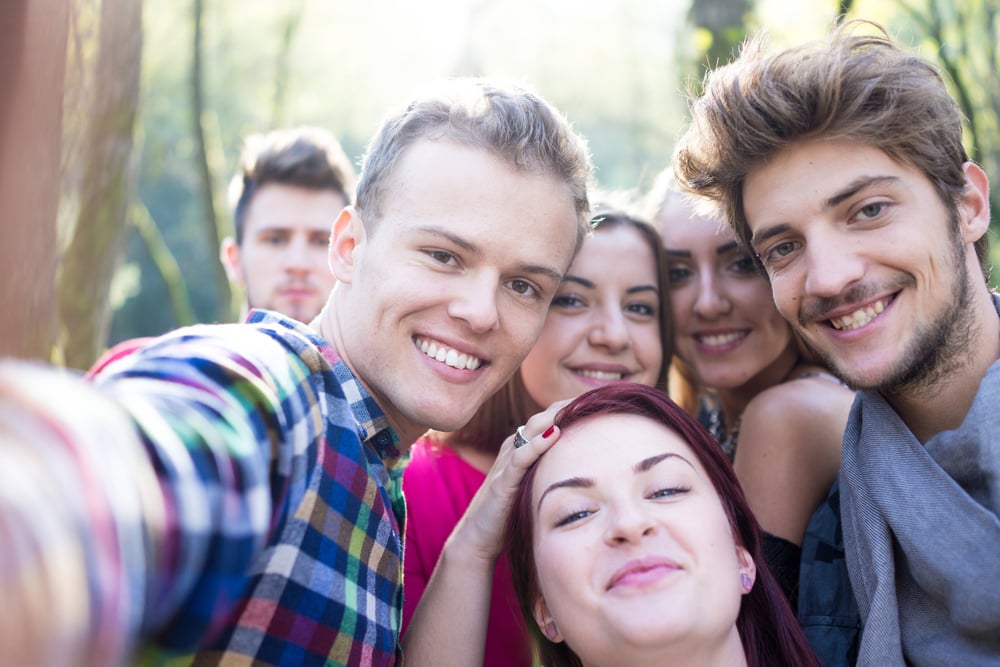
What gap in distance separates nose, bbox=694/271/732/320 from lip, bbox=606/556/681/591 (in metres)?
1.73

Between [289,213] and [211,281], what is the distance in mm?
17420

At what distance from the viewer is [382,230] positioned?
272 centimetres

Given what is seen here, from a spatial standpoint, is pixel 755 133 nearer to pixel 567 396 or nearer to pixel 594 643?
pixel 567 396

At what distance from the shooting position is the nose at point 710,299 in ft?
12.4

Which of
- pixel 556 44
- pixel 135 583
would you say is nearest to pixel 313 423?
pixel 135 583

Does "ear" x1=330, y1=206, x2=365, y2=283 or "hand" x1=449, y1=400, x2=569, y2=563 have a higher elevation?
"ear" x1=330, y1=206, x2=365, y2=283

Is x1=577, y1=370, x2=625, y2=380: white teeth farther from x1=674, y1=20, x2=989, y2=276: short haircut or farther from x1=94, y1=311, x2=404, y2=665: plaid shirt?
x1=94, y1=311, x2=404, y2=665: plaid shirt

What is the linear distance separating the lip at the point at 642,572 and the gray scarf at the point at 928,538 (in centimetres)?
71

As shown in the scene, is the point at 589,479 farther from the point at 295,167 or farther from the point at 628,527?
the point at 295,167

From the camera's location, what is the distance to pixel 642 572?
7.43ft

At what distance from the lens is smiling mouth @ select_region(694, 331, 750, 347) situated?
12.5 ft

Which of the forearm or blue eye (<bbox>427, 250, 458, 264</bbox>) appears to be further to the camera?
blue eye (<bbox>427, 250, 458, 264</bbox>)

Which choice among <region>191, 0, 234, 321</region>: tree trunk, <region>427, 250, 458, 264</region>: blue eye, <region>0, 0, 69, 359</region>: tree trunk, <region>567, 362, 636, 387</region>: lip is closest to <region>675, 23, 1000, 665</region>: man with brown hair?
<region>567, 362, 636, 387</region>: lip

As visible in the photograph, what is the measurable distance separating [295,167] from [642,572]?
3883 mm
